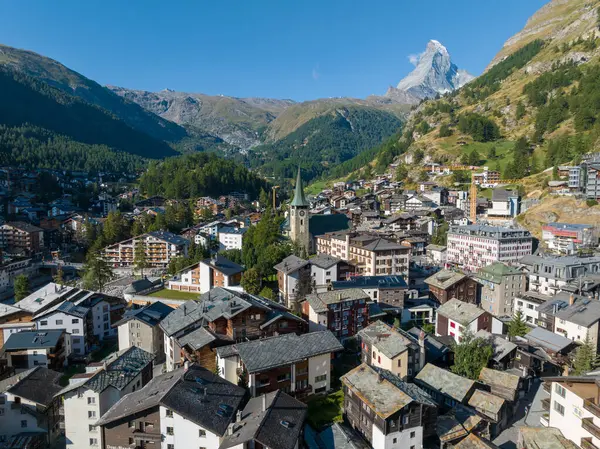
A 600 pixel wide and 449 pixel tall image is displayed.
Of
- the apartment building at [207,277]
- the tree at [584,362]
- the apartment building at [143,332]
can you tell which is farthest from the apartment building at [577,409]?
the apartment building at [207,277]

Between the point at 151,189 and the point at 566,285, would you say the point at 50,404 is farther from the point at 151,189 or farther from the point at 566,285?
the point at 151,189

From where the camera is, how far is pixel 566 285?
4900 cm

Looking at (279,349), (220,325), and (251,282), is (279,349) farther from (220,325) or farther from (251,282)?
(251,282)

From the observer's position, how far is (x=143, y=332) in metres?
39.0

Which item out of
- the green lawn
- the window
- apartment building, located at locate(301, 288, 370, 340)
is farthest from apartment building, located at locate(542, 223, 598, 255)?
the green lawn

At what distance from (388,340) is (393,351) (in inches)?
47.1

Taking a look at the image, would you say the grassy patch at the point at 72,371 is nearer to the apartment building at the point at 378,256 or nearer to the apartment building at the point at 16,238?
the apartment building at the point at 378,256

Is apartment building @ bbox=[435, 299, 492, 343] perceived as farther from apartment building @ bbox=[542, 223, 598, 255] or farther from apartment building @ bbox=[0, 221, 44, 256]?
apartment building @ bbox=[0, 221, 44, 256]

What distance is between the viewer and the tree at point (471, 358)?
33.6 meters

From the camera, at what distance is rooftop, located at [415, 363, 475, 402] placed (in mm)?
30078

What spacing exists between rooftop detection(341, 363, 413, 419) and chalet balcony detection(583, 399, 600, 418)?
9.17 m

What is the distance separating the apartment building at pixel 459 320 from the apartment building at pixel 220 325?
52.2ft

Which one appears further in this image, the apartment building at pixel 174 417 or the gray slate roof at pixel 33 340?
the gray slate roof at pixel 33 340

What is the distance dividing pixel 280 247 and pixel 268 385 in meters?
38.4
